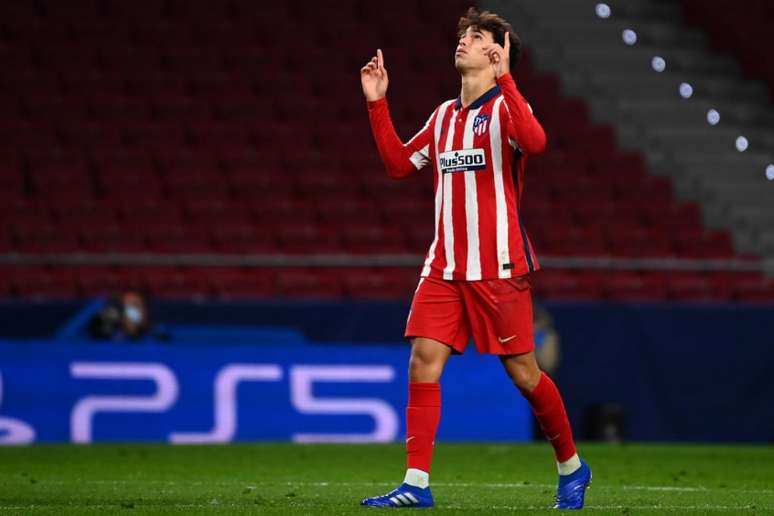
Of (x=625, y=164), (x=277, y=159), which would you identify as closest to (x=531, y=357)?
(x=277, y=159)

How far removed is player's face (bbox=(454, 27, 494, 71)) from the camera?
6.34 metres

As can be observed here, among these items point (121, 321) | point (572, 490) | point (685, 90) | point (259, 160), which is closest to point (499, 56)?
point (572, 490)

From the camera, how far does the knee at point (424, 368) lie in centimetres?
625

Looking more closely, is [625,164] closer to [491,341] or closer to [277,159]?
[277,159]

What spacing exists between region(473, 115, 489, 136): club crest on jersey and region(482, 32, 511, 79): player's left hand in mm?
208

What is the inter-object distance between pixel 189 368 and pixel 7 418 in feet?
4.83

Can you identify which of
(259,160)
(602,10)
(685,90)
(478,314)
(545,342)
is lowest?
(545,342)

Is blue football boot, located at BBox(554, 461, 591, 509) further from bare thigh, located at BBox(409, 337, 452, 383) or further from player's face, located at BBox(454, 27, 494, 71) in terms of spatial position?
player's face, located at BBox(454, 27, 494, 71)

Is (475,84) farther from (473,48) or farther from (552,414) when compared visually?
(552,414)

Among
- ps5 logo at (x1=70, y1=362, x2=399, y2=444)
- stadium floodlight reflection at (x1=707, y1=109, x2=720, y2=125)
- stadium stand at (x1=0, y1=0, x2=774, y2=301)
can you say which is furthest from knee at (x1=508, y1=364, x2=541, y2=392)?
stadium floodlight reflection at (x1=707, y1=109, x2=720, y2=125)

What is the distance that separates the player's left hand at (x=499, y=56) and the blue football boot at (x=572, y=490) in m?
1.73

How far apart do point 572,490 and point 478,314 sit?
0.85 metres

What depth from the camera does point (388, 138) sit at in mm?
6645

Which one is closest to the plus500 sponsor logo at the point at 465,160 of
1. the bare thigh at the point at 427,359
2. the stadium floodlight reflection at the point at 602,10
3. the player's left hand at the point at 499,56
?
the player's left hand at the point at 499,56
